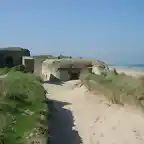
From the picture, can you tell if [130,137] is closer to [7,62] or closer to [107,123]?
[107,123]

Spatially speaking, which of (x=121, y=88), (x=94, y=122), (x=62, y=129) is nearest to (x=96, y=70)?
(x=121, y=88)

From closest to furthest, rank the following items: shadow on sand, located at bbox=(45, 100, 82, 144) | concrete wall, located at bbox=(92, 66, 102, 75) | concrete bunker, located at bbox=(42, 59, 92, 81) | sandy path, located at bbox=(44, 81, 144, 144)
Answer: shadow on sand, located at bbox=(45, 100, 82, 144) < sandy path, located at bbox=(44, 81, 144, 144) < concrete wall, located at bbox=(92, 66, 102, 75) < concrete bunker, located at bbox=(42, 59, 92, 81)

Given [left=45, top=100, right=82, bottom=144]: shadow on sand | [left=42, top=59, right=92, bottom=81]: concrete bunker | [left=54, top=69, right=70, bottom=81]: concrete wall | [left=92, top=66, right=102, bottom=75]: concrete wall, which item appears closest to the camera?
[left=45, top=100, right=82, bottom=144]: shadow on sand

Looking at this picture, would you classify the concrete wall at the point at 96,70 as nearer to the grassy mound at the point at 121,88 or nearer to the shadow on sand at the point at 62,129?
the grassy mound at the point at 121,88

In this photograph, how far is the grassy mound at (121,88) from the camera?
14.0 m

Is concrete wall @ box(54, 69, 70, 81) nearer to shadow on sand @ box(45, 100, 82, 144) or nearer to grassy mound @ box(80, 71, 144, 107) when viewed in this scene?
grassy mound @ box(80, 71, 144, 107)

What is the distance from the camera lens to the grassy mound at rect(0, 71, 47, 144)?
7281 millimetres

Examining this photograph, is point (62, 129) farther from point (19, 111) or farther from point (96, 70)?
point (96, 70)

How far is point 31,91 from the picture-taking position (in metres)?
12.4

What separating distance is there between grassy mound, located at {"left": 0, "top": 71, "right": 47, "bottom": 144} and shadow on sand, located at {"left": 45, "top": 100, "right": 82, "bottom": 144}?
0.81 meters

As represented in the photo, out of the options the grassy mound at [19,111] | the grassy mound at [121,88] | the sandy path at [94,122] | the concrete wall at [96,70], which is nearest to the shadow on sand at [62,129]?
the sandy path at [94,122]

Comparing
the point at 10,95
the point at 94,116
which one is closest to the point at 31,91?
the point at 10,95

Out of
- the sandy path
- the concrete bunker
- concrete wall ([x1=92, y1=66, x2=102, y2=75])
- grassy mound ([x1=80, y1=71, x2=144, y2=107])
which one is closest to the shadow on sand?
the sandy path

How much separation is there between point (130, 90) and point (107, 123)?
276 centimetres
